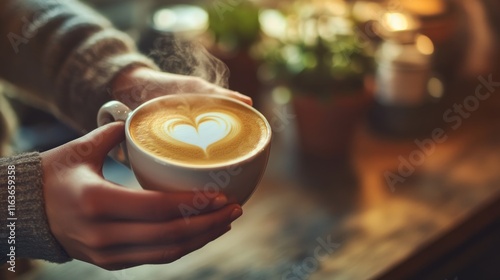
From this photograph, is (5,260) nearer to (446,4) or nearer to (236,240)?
(236,240)

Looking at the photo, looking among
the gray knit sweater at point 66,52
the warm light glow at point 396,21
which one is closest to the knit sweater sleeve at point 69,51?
the gray knit sweater at point 66,52

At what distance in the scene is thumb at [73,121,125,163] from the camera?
1.53 ft

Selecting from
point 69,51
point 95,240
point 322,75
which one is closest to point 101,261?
point 95,240

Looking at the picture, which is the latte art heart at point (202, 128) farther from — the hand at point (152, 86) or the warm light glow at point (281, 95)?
the warm light glow at point (281, 95)

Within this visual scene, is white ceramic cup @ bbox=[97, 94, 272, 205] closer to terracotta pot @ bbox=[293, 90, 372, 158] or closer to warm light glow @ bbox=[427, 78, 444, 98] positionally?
terracotta pot @ bbox=[293, 90, 372, 158]

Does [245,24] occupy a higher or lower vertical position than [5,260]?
higher

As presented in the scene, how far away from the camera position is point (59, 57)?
0.61 meters

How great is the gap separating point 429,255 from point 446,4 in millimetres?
634

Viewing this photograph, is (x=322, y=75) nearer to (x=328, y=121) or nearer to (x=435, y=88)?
(x=328, y=121)

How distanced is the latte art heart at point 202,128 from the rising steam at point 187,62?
87 millimetres

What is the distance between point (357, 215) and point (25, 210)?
57 centimetres

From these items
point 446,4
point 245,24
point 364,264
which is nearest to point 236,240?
point 364,264

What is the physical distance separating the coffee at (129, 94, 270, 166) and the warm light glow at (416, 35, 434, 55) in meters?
0.71

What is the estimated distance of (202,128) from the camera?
53 cm
